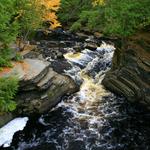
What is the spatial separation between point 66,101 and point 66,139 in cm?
537

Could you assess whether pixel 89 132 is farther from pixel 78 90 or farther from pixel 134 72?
pixel 134 72

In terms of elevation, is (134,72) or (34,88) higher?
(134,72)

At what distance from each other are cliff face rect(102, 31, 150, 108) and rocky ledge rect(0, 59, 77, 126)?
4853 millimetres

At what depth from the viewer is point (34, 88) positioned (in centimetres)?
2512

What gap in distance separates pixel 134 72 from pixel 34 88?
8.10 meters

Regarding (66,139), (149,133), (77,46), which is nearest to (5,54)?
(66,139)

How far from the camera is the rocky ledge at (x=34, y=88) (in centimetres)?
2462

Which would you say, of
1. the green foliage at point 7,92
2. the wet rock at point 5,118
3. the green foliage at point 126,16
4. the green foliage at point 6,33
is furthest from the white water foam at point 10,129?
the green foliage at point 126,16

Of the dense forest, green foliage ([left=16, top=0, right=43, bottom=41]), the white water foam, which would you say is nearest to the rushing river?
the dense forest

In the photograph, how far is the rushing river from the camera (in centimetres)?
2219

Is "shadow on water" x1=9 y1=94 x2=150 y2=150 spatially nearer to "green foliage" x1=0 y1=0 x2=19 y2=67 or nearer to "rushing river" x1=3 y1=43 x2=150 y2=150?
"rushing river" x1=3 y1=43 x2=150 y2=150

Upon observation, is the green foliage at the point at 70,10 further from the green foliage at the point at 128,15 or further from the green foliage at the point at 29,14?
the green foliage at the point at 128,15

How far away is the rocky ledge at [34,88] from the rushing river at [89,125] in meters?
0.82

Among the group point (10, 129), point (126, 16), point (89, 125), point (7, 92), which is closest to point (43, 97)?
point (10, 129)
